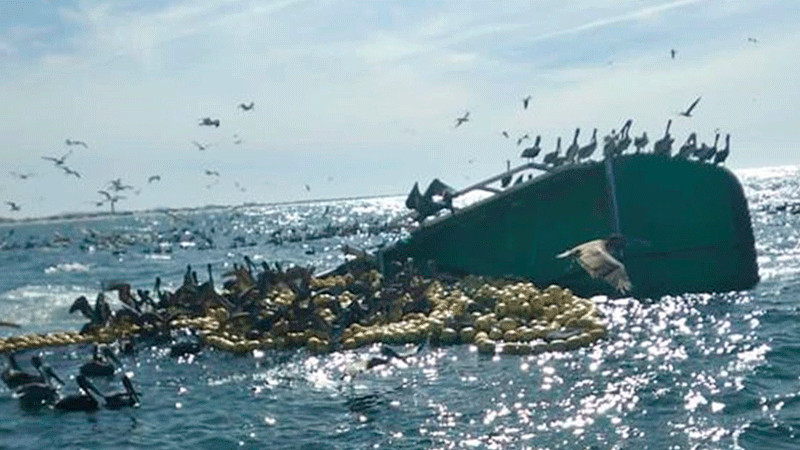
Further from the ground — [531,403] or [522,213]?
[522,213]

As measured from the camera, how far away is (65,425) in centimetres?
1656

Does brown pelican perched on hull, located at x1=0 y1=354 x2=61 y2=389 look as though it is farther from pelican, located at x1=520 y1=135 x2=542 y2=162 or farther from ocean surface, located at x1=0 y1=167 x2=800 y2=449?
pelican, located at x1=520 y1=135 x2=542 y2=162

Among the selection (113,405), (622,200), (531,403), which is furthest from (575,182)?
(113,405)

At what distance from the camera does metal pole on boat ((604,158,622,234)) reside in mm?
28266

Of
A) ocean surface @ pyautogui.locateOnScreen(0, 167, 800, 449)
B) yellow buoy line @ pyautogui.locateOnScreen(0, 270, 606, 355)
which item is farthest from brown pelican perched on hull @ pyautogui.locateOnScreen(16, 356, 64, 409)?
yellow buoy line @ pyautogui.locateOnScreen(0, 270, 606, 355)

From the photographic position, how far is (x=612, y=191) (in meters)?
28.4

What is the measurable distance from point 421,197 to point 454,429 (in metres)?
15.9

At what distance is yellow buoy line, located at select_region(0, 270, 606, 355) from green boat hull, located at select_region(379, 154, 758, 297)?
2.37 meters

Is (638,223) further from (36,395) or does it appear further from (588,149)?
(36,395)

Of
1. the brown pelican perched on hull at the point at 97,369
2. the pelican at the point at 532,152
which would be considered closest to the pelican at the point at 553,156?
the pelican at the point at 532,152

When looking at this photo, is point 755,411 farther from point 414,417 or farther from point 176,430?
point 176,430

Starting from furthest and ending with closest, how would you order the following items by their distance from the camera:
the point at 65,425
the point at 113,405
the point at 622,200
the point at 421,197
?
the point at 421,197
the point at 622,200
the point at 113,405
the point at 65,425

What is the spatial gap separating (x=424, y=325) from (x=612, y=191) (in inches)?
322

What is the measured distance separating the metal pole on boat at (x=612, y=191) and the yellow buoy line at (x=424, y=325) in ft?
11.6
